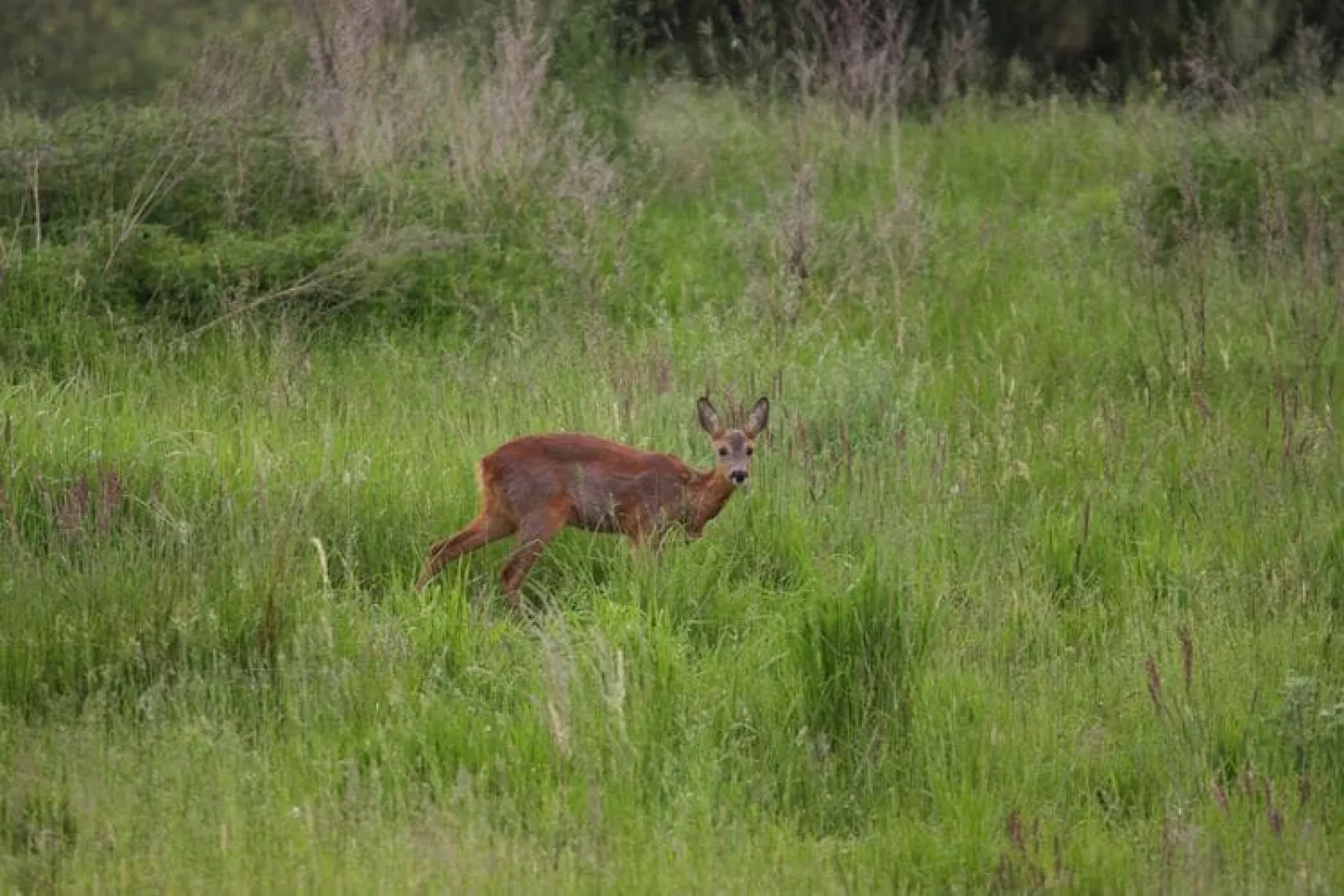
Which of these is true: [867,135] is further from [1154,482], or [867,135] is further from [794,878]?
[794,878]

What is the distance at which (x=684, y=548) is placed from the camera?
741 cm

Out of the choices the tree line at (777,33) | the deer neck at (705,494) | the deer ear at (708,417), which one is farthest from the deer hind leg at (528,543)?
the tree line at (777,33)

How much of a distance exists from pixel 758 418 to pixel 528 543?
1.07 meters

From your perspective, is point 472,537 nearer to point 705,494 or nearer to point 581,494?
point 581,494

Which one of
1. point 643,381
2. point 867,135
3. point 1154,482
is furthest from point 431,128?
point 1154,482

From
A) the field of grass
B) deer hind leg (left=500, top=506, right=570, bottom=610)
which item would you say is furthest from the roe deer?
the field of grass

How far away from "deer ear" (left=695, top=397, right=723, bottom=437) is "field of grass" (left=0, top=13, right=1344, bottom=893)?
244 mm

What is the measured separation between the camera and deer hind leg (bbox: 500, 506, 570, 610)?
738 cm

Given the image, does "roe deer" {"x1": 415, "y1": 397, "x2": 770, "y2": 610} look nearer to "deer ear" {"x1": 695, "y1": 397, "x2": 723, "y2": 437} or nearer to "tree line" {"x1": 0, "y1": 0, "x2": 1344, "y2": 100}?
"deer ear" {"x1": 695, "y1": 397, "x2": 723, "y2": 437}

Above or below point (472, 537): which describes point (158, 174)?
above

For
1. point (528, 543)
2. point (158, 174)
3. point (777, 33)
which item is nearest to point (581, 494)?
point (528, 543)

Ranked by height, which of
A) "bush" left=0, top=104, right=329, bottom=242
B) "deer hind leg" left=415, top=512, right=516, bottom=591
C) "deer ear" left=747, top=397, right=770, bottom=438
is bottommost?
"deer hind leg" left=415, top=512, right=516, bottom=591

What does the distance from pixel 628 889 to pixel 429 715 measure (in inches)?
48.9

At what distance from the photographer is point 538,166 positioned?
11812mm
